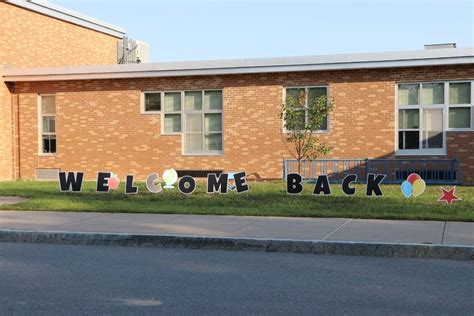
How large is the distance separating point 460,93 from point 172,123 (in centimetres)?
942

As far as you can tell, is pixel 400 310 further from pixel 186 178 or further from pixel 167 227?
pixel 186 178

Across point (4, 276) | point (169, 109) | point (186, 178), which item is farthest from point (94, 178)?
point (4, 276)

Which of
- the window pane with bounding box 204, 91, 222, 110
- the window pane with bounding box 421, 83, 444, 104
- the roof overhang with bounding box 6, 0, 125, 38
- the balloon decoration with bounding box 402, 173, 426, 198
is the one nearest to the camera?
the balloon decoration with bounding box 402, 173, 426, 198

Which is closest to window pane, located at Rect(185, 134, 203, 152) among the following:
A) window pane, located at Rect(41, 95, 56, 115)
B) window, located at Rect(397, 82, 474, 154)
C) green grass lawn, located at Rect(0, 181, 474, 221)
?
green grass lawn, located at Rect(0, 181, 474, 221)

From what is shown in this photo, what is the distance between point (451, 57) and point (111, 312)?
14.9 m

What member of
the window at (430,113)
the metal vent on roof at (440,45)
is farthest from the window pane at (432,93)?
the metal vent on roof at (440,45)

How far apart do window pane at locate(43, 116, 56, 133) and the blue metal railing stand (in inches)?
346

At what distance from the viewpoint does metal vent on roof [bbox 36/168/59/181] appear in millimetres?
22344

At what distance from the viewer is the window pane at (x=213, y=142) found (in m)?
21.0

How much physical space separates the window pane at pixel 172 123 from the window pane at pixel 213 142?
1.05 metres

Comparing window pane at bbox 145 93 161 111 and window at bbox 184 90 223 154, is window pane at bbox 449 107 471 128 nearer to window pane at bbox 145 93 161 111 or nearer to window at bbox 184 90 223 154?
window at bbox 184 90 223 154

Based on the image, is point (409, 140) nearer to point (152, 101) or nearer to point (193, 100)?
point (193, 100)

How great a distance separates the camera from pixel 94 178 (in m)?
21.9

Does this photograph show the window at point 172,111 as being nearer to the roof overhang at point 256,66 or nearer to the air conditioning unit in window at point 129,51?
the roof overhang at point 256,66
